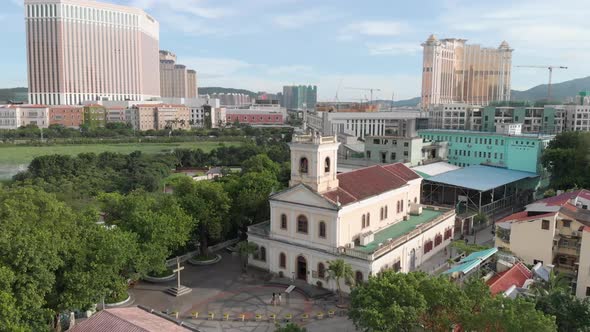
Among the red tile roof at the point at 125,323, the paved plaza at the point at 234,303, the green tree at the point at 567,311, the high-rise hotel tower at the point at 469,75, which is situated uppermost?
the high-rise hotel tower at the point at 469,75

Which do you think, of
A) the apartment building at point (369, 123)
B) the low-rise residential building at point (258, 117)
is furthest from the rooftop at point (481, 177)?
the low-rise residential building at point (258, 117)

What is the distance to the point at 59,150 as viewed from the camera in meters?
94.4

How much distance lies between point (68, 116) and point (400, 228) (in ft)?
400

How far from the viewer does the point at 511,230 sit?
2772cm

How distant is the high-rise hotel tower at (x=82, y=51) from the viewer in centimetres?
14288

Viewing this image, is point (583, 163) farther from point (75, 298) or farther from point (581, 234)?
point (75, 298)

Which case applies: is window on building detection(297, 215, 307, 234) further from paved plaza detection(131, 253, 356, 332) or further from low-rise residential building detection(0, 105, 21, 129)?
low-rise residential building detection(0, 105, 21, 129)

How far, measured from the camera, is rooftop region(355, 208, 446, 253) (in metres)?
29.1

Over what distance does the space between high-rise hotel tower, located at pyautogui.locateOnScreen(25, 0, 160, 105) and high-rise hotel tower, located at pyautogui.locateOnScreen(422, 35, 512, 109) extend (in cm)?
9592

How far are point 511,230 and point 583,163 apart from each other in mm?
27366

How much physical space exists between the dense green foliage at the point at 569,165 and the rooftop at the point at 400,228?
19.1 meters

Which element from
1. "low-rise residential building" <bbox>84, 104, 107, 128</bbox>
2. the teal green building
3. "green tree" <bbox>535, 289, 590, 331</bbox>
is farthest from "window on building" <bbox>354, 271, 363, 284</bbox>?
"low-rise residential building" <bbox>84, 104, 107, 128</bbox>

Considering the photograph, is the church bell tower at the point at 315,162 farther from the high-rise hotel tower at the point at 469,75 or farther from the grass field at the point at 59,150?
the high-rise hotel tower at the point at 469,75

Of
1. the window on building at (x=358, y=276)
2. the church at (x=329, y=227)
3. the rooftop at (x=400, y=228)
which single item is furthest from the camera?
the rooftop at (x=400, y=228)
